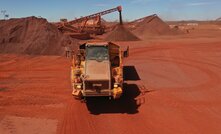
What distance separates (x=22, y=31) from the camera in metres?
31.7

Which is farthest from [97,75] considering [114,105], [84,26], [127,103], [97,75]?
[84,26]

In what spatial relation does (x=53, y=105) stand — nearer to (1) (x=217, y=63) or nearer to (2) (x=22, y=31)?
(1) (x=217, y=63)

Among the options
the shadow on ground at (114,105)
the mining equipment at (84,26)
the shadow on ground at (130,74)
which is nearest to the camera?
the shadow on ground at (114,105)

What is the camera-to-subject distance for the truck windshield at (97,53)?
1357cm

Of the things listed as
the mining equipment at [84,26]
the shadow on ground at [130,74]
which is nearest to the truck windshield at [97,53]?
the shadow on ground at [130,74]

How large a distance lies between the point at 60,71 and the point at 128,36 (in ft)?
72.1

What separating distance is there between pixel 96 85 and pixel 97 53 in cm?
216

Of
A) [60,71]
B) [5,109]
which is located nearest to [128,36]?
[60,71]

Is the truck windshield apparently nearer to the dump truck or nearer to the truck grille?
the dump truck

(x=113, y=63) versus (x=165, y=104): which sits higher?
(x=113, y=63)

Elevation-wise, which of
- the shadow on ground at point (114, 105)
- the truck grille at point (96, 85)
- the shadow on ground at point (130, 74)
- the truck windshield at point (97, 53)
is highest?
the truck windshield at point (97, 53)

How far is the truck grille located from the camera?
475 inches

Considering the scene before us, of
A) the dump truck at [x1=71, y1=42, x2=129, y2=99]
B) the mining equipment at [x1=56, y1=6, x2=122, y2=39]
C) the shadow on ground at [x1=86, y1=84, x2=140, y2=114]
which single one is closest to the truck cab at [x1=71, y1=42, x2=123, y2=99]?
the dump truck at [x1=71, y1=42, x2=129, y2=99]

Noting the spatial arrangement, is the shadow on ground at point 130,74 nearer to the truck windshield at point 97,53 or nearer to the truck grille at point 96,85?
the truck windshield at point 97,53
